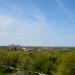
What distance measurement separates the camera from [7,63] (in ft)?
184

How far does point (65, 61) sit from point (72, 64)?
1.22 m

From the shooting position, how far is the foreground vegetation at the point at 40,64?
96.5 ft

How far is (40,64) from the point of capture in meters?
45.8

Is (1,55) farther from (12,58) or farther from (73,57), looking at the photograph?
(73,57)

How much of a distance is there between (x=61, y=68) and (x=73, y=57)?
240 centimetres

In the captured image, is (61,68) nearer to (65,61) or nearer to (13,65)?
(65,61)

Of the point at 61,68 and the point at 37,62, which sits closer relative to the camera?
the point at 61,68

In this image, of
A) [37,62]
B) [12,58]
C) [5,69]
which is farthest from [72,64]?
[12,58]

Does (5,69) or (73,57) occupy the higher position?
(73,57)

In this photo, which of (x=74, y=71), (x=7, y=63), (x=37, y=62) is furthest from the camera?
(x=7, y=63)

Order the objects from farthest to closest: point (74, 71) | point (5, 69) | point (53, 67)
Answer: point (5, 69), point (53, 67), point (74, 71)

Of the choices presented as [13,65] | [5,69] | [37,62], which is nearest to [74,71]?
[37,62]

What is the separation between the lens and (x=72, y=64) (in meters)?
29.0

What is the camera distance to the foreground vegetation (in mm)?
29422
